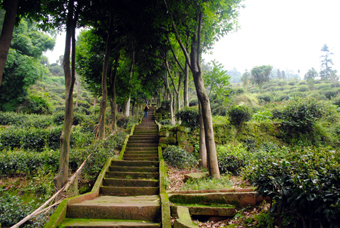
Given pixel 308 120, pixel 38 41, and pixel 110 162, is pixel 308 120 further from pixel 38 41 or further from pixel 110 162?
pixel 38 41

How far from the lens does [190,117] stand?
10.6 metres

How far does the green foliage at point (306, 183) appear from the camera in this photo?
2.13m

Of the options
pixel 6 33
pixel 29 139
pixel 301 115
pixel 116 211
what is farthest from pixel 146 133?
pixel 301 115

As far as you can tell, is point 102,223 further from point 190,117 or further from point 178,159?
point 190,117

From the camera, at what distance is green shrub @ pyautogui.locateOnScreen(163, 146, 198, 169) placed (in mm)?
→ 7930

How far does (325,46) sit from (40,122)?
71462 millimetres

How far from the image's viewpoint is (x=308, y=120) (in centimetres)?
1024

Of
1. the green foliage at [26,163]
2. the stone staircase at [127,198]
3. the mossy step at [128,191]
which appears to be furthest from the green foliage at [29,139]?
the mossy step at [128,191]

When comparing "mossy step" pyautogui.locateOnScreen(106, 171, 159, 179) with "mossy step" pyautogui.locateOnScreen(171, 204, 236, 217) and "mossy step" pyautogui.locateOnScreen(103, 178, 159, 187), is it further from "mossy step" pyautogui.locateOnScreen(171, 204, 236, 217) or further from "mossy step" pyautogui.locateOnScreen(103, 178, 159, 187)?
"mossy step" pyautogui.locateOnScreen(171, 204, 236, 217)

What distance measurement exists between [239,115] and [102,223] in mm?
9527

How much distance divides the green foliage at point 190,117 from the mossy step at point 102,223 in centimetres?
727

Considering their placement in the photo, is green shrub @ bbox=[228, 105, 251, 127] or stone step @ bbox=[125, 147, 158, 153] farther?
green shrub @ bbox=[228, 105, 251, 127]

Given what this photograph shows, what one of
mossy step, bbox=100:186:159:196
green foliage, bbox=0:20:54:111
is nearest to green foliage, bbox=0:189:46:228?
mossy step, bbox=100:186:159:196

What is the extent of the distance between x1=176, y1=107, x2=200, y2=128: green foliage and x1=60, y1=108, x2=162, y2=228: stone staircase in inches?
100
